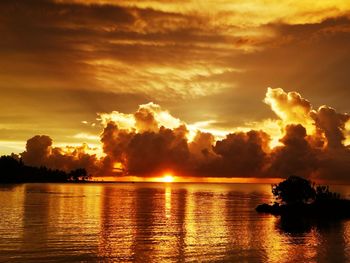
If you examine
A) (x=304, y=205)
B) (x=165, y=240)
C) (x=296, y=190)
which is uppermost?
(x=296, y=190)

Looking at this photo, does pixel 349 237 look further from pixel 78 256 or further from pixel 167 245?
pixel 78 256

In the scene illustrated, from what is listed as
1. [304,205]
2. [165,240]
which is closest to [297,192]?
[304,205]

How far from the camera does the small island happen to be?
134 m

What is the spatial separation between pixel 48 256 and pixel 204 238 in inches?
1242

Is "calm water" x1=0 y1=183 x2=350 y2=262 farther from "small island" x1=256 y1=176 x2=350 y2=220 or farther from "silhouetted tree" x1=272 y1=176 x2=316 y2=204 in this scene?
"silhouetted tree" x1=272 y1=176 x2=316 y2=204

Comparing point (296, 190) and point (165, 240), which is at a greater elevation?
point (296, 190)

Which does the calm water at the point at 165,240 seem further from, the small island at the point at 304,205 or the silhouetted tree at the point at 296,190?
the silhouetted tree at the point at 296,190

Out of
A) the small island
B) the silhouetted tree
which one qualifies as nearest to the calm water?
the small island

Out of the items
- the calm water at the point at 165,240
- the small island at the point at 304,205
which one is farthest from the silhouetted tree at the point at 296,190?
the calm water at the point at 165,240

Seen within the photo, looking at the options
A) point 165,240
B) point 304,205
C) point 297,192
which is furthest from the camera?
point 297,192

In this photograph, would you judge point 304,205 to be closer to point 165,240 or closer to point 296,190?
point 296,190

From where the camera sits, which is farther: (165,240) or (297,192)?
(297,192)

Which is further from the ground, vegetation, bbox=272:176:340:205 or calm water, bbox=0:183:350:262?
vegetation, bbox=272:176:340:205

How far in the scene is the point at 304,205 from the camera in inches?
5659
